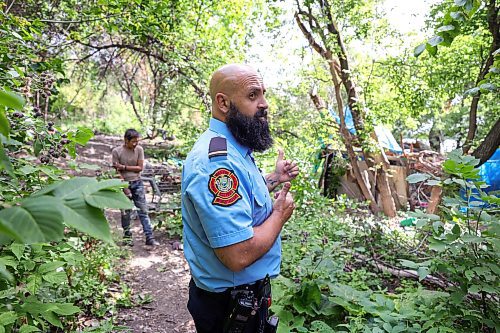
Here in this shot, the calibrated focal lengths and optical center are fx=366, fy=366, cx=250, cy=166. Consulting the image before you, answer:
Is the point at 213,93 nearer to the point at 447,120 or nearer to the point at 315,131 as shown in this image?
the point at 315,131

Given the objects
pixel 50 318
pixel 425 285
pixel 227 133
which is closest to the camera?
pixel 50 318

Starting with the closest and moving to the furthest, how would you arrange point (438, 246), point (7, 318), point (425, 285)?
point (7, 318), point (438, 246), point (425, 285)

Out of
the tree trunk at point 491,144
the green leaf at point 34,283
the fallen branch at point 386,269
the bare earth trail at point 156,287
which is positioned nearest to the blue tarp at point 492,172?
the tree trunk at point 491,144

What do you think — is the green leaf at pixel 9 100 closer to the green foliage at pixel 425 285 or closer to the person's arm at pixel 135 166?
the green foliage at pixel 425 285

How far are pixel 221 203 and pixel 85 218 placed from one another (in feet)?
3.41

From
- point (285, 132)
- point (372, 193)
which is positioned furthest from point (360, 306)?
point (372, 193)

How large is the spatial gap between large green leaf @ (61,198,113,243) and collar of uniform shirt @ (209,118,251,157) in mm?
1346

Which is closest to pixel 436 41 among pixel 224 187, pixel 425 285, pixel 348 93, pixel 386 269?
pixel 224 187

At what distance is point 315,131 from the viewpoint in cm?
881

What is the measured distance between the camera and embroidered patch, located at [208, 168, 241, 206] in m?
1.66

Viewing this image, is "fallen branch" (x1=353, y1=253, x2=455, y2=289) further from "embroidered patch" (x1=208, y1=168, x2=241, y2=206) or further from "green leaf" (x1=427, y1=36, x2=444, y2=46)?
"embroidered patch" (x1=208, y1=168, x2=241, y2=206)

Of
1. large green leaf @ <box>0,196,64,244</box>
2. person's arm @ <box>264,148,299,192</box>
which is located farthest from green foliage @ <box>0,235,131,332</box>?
person's arm @ <box>264,148,299,192</box>

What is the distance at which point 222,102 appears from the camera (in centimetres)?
207

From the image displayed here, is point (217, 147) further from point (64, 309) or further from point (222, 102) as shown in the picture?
point (64, 309)
